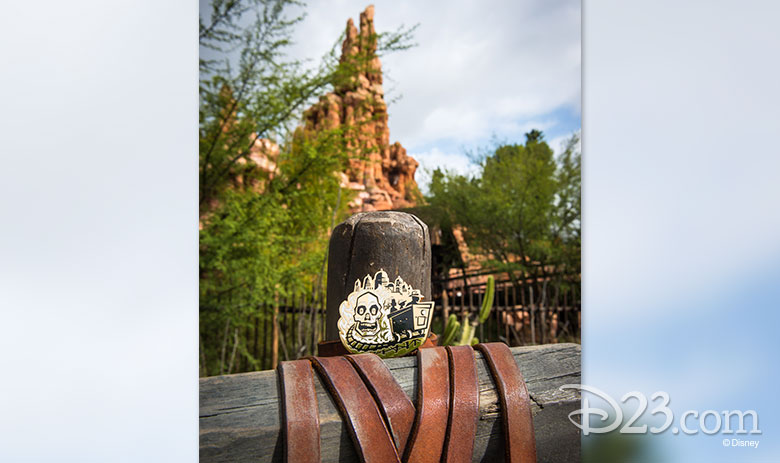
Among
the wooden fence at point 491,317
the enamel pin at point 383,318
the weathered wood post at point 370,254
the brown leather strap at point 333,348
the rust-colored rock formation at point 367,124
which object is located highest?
the rust-colored rock formation at point 367,124

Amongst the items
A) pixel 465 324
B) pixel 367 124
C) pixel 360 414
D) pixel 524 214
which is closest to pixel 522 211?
pixel 524 214

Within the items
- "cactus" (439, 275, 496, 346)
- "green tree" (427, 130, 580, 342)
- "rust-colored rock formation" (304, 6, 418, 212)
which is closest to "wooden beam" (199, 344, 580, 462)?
"cactus" (439, 275, 496, 346)

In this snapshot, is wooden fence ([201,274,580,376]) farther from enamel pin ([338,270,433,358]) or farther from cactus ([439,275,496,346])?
→ enamel pin ([338,270,433,358])

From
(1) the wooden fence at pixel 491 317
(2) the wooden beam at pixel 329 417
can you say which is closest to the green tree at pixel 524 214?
(1) the wooden fence at pixel 491 317

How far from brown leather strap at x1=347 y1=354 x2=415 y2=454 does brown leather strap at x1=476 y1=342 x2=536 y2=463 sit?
16cm

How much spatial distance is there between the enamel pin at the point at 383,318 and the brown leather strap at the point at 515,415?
0.68ft

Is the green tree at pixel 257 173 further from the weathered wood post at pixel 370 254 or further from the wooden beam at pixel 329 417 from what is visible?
the wooden beam at pixel 329 417

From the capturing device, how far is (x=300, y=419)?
0.72 metres

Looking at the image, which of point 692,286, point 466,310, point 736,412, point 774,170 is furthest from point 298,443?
point 466,310

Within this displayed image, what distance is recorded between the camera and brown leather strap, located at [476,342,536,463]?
0.82m

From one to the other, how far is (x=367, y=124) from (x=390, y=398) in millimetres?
1860

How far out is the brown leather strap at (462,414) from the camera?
789mm

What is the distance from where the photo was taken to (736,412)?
1.62 meters

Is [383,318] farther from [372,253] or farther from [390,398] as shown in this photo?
[390,398]
